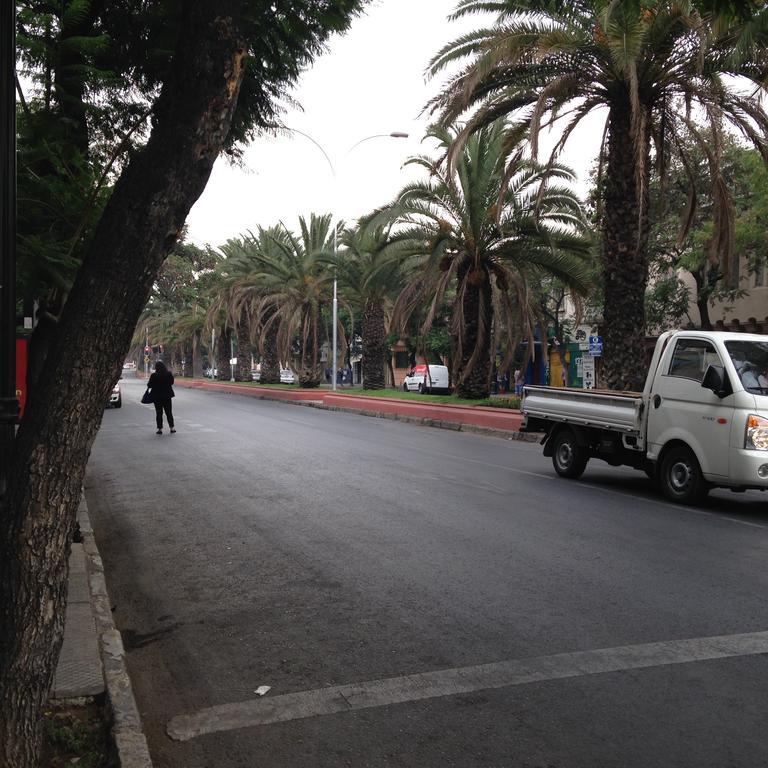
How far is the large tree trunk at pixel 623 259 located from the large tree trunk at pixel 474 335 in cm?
754

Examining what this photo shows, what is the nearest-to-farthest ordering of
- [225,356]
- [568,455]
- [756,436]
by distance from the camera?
[756,436] < [568,455] < [225,356]

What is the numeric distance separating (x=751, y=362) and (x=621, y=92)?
881 centimetres

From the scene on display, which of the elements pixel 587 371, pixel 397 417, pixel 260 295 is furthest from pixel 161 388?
pixel 260 295

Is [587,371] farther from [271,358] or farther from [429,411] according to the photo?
[271,358]

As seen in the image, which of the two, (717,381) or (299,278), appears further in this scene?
(299,278)

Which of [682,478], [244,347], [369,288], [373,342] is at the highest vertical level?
[369,288]

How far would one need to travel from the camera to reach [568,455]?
12.1 metres

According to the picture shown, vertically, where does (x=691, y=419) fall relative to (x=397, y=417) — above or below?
above

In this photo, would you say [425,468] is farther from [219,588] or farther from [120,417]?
[120,417]

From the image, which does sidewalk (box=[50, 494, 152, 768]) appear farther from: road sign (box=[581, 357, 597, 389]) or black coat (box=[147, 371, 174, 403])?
road sign (box=[581, 357, 597, 389])

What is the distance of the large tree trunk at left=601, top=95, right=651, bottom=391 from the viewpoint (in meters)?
16.7

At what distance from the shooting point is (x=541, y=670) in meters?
4.55

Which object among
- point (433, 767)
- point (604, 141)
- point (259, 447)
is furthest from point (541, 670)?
point (604, 141)

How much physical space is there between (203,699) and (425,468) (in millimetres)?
8893
